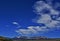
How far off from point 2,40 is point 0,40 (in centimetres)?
315

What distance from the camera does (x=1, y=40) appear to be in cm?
10644

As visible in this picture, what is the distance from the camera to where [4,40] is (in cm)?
10738

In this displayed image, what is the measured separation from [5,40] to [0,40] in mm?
5475

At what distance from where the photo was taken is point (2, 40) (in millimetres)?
106000

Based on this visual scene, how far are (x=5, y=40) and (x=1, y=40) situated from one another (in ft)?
8.60

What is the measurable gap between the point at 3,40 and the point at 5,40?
2097 millimetres

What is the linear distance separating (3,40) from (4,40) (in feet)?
4.53

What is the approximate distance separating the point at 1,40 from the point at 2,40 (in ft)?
2.58

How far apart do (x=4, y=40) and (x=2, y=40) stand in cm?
169

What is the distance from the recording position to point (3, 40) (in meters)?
106

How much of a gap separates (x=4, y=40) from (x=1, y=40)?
1.88 metres
